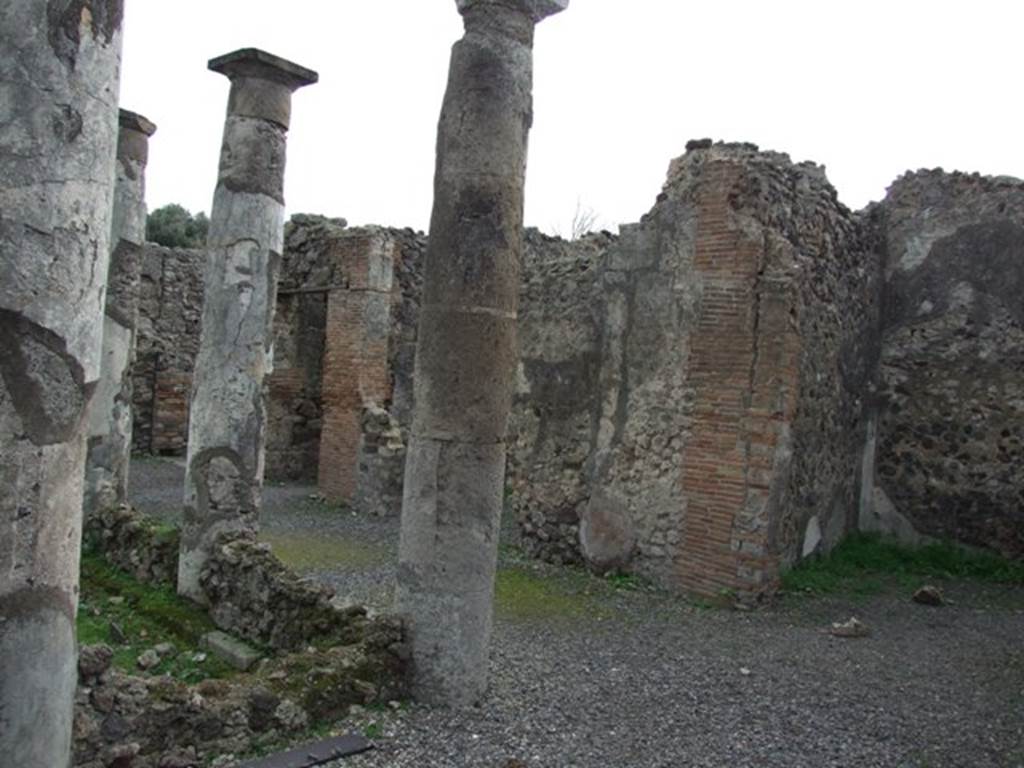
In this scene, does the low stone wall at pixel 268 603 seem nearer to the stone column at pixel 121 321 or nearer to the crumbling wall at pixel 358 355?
the stone column at pixel 121 321

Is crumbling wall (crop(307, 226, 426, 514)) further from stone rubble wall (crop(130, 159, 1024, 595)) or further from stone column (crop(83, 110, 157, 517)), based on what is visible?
stone column (crop(83, 110, 157, 517))

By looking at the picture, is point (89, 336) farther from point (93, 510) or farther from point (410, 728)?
point (93, 510)

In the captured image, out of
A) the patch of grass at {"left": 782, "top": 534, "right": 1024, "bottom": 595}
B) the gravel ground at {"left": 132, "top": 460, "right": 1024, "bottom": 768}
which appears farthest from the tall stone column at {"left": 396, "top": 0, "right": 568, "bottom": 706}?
the patch of grass at {"left": 782, "top": 534, "right": 1024, "bottom": 595}

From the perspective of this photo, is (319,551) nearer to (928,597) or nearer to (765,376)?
(765,376)

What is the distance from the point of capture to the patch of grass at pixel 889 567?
27.8ft

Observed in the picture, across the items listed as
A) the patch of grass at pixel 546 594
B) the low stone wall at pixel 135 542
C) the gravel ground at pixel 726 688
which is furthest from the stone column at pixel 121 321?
the patch of grass at pixel 546 594

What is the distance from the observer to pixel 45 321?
2.66 meters

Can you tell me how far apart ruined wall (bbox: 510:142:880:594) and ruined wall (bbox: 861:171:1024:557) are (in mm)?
544

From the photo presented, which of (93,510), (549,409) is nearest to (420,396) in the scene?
(549,409)

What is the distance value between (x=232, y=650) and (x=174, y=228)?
83.5 feet

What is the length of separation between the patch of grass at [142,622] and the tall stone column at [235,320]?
0.90ft

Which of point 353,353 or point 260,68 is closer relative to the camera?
point 260,68

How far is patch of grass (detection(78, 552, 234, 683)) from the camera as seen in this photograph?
18.9ft

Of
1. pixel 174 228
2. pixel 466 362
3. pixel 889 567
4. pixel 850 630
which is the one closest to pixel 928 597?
pixel 889 567
